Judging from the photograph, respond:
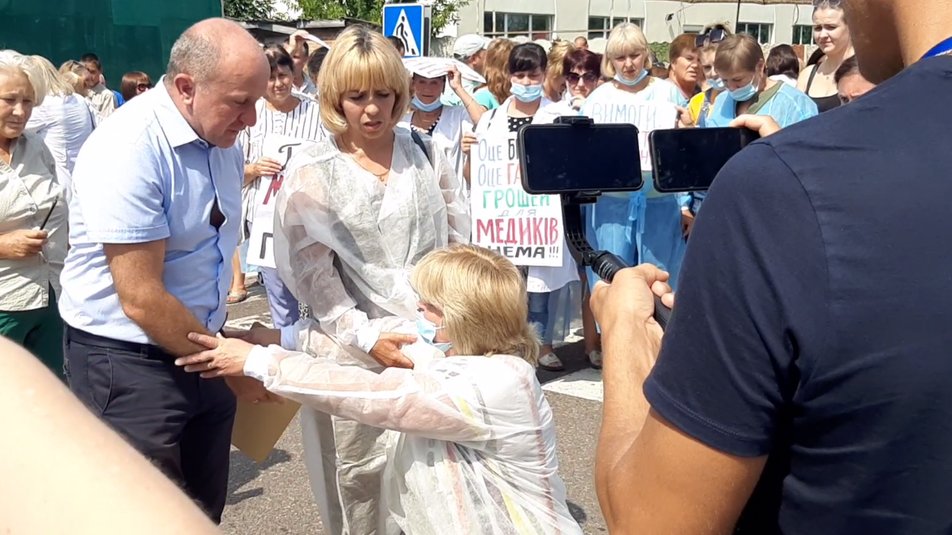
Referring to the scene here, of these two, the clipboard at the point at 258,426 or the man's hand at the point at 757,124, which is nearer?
the man's hand at the point at 757,124

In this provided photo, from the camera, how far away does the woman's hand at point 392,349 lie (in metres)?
2.77

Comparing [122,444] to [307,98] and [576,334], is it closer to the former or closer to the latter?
[307,98]

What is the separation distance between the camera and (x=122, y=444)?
0.73m

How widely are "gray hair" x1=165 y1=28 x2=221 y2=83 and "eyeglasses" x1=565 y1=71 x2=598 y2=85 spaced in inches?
183

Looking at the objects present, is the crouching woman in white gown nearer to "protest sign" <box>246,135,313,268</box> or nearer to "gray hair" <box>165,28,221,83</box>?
"gray hair" <box>165,28,221,83</box>

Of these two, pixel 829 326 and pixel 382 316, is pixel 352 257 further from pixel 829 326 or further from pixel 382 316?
pixel 829 326

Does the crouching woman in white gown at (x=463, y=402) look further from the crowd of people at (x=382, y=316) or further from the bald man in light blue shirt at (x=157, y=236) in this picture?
the bald man in light blue shirt at (x=157, y=236)

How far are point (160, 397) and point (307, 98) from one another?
13.0 ft

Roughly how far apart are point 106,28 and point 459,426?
41.3ft

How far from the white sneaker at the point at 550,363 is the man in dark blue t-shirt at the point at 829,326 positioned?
4.76 metres

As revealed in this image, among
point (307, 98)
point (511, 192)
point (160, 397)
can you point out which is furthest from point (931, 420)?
point (307, 98)

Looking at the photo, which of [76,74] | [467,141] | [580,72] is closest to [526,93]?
[467,141]

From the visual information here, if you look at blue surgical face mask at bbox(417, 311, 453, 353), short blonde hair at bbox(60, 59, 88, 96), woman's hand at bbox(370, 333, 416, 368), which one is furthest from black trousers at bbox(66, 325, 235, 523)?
short blonde hair at bbox(60, 59, 88, 96)

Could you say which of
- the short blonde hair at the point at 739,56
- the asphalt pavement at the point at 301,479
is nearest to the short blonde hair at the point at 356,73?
the asphalt pavement at the point at 301,479
